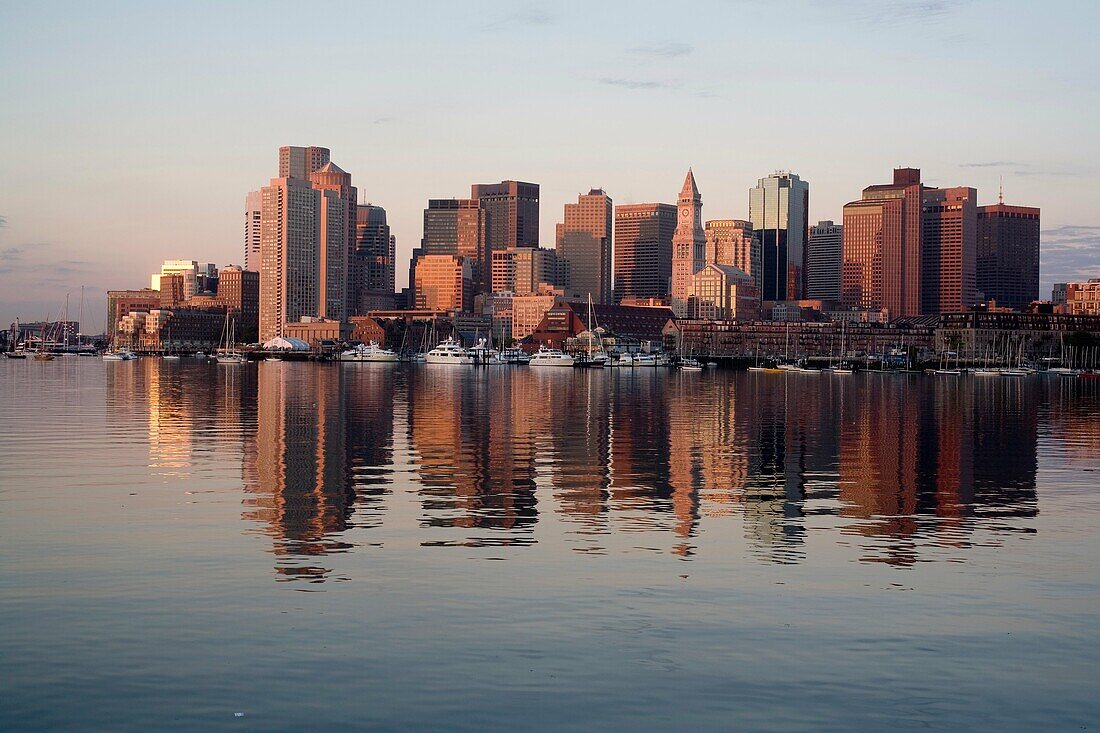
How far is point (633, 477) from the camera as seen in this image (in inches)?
1660

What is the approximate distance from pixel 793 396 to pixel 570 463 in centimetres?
7188

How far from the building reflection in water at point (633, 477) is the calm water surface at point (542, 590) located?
0.23m

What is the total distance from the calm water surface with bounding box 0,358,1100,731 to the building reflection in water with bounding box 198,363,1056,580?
0.75 feet

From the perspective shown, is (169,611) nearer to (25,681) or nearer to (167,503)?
(25,681)

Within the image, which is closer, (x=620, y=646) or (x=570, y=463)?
(x=620, y=646)

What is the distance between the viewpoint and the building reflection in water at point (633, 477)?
30078 millimetres

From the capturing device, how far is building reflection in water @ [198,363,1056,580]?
98.7 ft

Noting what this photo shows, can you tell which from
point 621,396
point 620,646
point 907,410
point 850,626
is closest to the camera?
point 620,646

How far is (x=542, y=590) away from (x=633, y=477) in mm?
18866

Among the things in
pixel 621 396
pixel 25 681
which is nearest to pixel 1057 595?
pixel 25 681

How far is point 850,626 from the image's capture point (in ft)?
69.6

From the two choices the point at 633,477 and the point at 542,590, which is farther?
the point at 633,477

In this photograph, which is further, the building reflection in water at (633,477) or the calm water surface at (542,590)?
the building reflection in water at (633,477)

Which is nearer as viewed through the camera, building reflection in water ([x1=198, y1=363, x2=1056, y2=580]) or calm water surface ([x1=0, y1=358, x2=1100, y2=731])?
calm water surface ([x1=0, y1=358, x2=1100, y2=731])
